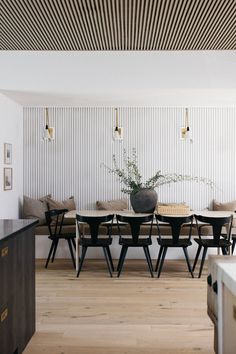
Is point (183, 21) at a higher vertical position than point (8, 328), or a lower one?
higher

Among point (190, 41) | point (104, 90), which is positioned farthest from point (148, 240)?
point (190, 41)

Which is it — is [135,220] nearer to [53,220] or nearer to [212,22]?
[53,220]

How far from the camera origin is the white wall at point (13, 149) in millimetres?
5934

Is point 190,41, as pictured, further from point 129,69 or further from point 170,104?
point 170,104

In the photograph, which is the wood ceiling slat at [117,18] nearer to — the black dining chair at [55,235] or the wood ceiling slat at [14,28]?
the wood ceiling slat at [14,28]

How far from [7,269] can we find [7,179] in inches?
147

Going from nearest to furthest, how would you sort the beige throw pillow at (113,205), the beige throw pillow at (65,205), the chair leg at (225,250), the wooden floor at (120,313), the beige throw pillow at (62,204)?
the wooden floor at (120,313) < the chair leg at (225,250) < the beige throw pillow at (65,205) < the beige throw pillow at (62,204) < the beige throw pillow at (113,205)

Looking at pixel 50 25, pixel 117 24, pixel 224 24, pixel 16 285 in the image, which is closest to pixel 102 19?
pixel 117 24

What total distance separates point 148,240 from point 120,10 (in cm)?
302

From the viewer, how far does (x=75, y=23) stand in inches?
178

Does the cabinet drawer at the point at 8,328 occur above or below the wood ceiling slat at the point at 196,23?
below

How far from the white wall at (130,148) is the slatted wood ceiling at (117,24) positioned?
208 centimetres

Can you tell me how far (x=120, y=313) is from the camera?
13.4 ft

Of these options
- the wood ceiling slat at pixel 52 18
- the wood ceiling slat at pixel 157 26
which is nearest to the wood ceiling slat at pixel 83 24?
the wood ceiling slat at pixel 52 18
